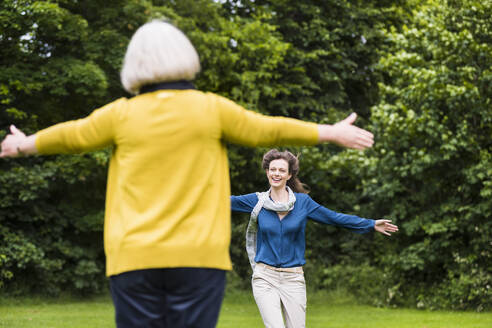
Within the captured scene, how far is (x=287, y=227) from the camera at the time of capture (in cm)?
644

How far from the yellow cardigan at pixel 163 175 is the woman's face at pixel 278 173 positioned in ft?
12.0

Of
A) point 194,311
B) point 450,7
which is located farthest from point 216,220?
point 450,7

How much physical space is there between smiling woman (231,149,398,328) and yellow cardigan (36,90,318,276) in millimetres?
3419

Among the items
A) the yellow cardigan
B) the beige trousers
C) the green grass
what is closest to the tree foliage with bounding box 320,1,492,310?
the green grass

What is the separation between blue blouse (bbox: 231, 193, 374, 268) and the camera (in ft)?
20.9

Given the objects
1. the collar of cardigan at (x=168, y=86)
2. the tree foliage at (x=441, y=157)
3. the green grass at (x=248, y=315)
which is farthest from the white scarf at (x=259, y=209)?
the tree foliage at (x=441, y=157)

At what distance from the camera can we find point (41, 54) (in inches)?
740

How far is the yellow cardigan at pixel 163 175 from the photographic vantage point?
9.17 ft

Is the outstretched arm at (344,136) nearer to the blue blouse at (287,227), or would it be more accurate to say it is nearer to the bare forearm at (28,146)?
the bare forearm at (28,146)

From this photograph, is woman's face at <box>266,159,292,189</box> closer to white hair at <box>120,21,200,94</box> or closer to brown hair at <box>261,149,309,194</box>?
brown hair at <box>261,149,309,194</box>

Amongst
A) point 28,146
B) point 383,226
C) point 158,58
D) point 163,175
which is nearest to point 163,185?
point 163,175

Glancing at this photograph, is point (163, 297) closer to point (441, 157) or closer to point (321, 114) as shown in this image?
point (441, 157)

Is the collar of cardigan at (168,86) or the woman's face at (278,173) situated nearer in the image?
the collar of cardigan at (168,86)

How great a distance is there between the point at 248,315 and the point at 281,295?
1020 centimetres
